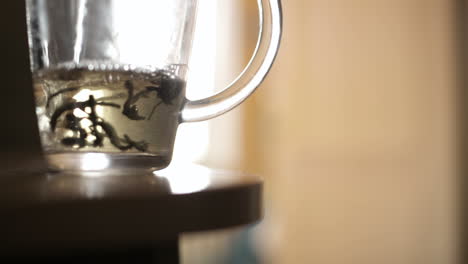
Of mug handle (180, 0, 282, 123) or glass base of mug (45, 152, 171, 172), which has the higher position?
mug handle (180, 0, 282, 123)

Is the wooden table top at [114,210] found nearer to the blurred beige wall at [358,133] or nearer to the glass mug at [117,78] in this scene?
the glass mug at [117,78]

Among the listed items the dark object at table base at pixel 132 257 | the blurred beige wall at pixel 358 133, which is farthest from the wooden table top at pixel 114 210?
the blurred beige wall at pixel 358 133

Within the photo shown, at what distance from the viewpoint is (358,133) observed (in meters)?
1.89

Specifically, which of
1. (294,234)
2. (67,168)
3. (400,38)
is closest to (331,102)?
(400,38)

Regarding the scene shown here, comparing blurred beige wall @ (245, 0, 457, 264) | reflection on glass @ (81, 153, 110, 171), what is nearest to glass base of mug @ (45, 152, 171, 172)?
reflection on glass @ (81, 153, 110, 171)

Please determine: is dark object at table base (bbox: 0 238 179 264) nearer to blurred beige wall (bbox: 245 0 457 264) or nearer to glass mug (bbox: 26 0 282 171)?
glass mug (bbox: 26 0 282 171)

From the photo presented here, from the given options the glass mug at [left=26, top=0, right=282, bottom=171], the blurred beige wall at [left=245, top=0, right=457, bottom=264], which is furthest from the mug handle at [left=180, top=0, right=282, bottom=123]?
the blurred beige wall at [left=245, top=0, right=457, bottom=264]

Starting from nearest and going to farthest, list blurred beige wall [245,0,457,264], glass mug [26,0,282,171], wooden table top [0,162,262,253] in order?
wooden table top [0,162,262,253] → glass mug [26,0,282,171] → blurred beige wall [245,0,457,264]

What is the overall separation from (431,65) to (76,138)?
1.86m

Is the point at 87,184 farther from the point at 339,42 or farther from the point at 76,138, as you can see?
the point at 339,42

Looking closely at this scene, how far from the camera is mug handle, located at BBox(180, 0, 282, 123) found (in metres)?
0.33

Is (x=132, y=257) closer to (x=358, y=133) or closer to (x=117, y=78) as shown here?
(x=117, y=78)

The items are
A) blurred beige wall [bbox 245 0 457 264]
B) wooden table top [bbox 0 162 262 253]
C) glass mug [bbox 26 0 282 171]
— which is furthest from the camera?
blurred beige wall [bbox 245 0 457 264]

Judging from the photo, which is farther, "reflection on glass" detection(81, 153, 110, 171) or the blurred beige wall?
the blurred beige wall
